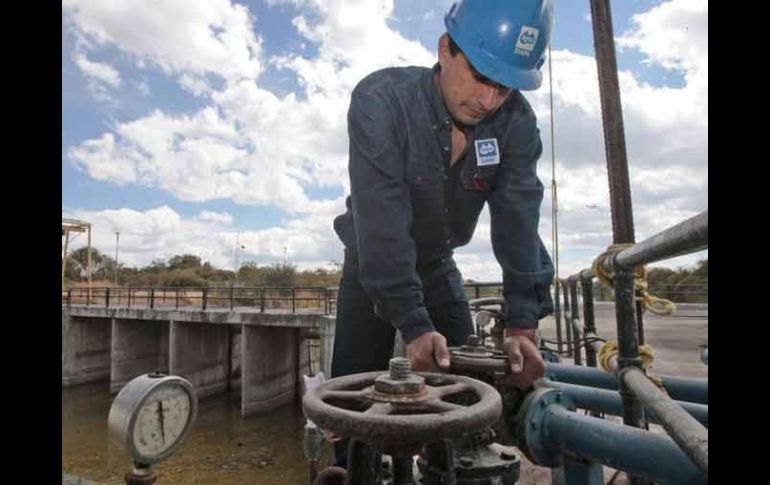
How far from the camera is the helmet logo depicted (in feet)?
5.89

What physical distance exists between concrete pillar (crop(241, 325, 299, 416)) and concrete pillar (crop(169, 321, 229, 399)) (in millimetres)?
3116

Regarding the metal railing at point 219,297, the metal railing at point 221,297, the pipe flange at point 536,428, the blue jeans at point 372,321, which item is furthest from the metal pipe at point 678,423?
the metal railing at point 219,297

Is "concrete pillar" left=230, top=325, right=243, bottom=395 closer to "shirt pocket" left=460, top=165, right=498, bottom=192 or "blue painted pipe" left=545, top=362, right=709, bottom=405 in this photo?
"blue painted pipe" left=545, top=362, right=709, bottom=405

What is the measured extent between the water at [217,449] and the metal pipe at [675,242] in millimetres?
8669

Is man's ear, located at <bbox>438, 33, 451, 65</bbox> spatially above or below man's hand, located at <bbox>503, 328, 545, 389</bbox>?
above

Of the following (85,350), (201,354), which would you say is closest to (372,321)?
(201,354)

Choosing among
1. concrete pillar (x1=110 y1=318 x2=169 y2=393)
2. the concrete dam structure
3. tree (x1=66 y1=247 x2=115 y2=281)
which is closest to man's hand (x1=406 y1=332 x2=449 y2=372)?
the concrete dam structure

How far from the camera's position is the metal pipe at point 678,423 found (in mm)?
874

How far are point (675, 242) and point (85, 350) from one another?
80.9ft

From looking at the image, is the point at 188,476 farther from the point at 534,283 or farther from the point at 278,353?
the point at 534,283

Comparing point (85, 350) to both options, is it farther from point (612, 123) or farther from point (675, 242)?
point (675, 242)

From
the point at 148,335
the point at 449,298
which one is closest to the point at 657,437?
the point at 449,298

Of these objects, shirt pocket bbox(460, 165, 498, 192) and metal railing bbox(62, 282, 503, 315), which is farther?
metal railing bbox(62, 282, 503, 315)

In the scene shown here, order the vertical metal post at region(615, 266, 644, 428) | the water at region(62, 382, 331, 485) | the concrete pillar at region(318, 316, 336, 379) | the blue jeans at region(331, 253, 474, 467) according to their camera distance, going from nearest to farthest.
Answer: the vertical metal post at region(615, 266, 644, 428) → the blue jeans at region(331, 253, 474, 467) → the water at region(62, 382, 331, 485) → the concrete pillar at region(318, 316, 336, 379)
